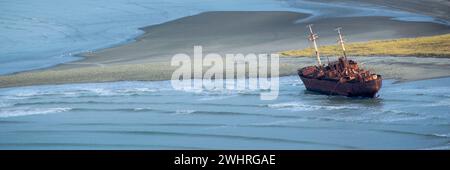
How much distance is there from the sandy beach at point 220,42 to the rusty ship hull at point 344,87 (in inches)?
199

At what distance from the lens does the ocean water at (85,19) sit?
67.2 meters

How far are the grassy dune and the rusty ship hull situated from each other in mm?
11104

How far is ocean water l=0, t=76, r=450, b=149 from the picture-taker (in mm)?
32812

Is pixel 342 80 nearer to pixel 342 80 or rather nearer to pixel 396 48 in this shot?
pixel 342 80

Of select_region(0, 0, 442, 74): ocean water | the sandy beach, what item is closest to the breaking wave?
the sandy beach

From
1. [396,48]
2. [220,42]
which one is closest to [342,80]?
[396,48]

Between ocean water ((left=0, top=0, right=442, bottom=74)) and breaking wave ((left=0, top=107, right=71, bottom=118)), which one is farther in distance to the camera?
ocean water ((left=0, top=0, right=442, bottom=74))

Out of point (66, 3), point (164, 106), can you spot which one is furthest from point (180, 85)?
point (66, 3)

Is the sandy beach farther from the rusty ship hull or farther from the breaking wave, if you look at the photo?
the breaking wave

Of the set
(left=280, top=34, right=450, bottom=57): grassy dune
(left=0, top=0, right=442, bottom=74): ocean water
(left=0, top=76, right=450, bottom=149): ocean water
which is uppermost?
(left=0, top=0, right=442, bottom=74): ocean water

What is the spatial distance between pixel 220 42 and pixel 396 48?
47.6 ft

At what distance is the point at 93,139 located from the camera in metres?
35.7

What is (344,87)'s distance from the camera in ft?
134
